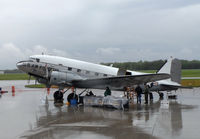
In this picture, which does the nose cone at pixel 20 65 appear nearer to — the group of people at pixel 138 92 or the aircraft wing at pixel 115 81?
the aircraft wing at pixel 115 81

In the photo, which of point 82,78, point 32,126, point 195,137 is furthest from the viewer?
point 82,78

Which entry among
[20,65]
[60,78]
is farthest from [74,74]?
[20,65]

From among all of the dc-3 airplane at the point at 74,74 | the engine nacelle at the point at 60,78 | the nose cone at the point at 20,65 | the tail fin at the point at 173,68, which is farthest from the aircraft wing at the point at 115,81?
the tail fin at the point at 173,68

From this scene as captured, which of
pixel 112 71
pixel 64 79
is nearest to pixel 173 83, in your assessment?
pixel 112 71

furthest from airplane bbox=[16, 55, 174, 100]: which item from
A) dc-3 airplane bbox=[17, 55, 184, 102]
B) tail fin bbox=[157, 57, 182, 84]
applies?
tail fin bbox=[157, 57, 182, 84]

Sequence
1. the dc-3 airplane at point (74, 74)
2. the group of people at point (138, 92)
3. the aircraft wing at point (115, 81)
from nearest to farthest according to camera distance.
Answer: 1. the aircraft wing at point (115, 81)
2. the dc-3 airplane at point (74, 74)
3. the group of people at point (138, 92)

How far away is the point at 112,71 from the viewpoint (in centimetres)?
1991

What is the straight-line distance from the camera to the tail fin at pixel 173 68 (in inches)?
845

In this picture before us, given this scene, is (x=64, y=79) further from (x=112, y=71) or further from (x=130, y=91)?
(x=130, y=91)

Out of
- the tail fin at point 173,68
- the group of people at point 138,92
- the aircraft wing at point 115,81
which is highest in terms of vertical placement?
the tail fin at point 173,68

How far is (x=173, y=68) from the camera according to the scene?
70.9 feet

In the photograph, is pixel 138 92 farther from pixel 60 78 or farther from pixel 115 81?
pixel 60 78

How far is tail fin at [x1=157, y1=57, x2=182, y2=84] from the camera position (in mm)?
21453

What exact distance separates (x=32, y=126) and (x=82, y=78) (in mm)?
8632
